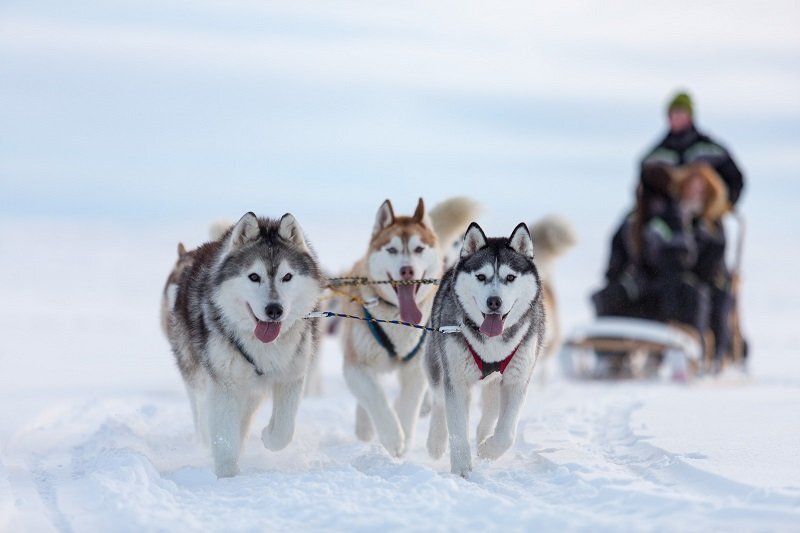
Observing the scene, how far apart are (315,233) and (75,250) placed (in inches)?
299

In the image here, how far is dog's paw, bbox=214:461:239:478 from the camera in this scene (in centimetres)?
391

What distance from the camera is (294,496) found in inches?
130

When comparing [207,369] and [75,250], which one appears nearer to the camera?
[207,369]

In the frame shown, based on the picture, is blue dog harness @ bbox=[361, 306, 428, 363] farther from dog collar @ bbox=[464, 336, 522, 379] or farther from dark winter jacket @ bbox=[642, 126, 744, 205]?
dark winter jacket @ bbox=[642, 126, 744, 205]

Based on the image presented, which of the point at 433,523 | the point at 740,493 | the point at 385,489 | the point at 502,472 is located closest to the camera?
the point at 433,523

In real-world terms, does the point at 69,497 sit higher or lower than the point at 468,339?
lower

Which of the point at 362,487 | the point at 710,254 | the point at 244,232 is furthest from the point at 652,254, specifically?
the point at 362,487

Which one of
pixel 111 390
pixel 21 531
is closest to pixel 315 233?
pixel 111 390

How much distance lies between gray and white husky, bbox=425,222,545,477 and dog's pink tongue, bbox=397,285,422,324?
59cm

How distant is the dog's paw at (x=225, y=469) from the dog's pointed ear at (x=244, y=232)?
0.80m

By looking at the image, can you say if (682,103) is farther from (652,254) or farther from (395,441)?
(395,441)

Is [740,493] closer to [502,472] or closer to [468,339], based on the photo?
[502,472]

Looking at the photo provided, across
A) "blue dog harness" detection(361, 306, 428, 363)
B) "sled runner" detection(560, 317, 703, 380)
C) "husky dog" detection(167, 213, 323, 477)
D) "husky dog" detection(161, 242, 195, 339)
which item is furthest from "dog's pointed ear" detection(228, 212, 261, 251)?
"sled runner" detection(560, 317, 703, 380)

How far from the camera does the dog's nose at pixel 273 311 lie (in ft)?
12.4
